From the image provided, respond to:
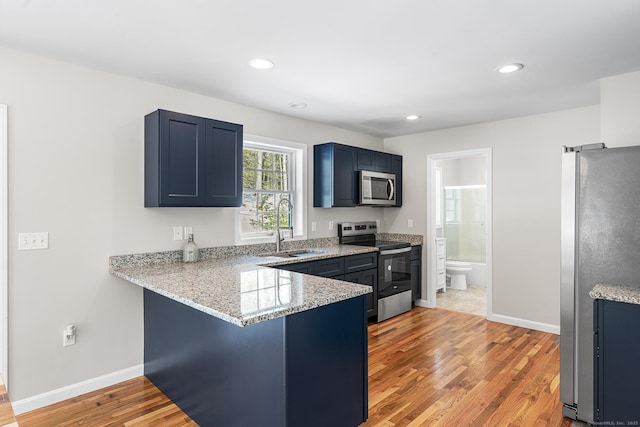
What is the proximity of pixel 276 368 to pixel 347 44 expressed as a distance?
6.28ft

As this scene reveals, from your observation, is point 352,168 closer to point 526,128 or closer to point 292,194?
point 292,194

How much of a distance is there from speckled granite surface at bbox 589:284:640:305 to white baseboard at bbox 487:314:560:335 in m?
2.12

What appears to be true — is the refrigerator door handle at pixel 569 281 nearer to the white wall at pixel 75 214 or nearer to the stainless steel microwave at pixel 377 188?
the stainless steel microwave at pixel 377 188

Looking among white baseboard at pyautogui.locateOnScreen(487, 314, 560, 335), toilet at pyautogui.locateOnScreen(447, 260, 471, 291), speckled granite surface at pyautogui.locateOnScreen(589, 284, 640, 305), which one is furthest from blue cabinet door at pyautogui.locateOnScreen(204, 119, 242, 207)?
toilet at pyautogui.locateOnScreen(447, 260, 471, 291)

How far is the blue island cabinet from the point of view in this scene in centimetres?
175

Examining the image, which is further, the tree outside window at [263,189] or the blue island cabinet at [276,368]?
the tree outside window at [263,189]

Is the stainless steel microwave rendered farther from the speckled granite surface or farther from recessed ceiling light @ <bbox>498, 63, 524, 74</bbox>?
the speckled granite surface

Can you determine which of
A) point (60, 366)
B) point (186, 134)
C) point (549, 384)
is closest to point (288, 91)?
point (186, 134)

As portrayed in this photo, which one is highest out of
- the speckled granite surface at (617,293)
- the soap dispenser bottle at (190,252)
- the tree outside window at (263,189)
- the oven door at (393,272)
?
the tree outside window at (263,189)

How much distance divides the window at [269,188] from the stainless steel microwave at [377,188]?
80cm

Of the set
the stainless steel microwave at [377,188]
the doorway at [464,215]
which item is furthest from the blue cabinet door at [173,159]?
the doorway at [464,215]

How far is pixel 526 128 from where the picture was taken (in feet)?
13.5

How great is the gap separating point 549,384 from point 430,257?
7.53 ft

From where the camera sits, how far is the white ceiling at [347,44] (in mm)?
1931
